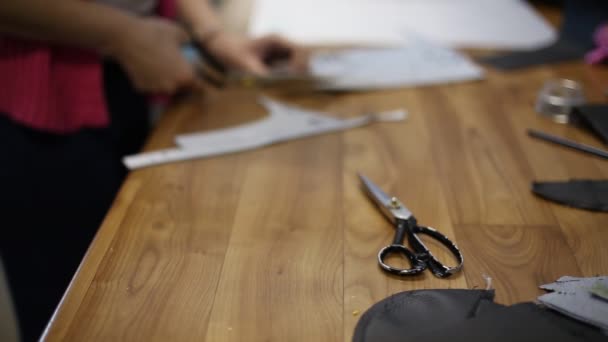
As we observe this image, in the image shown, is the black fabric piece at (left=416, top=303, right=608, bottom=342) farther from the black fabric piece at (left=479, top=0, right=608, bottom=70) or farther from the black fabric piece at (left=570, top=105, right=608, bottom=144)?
the black fabric piece at (left=479, top=0, right=608, bottom=70)

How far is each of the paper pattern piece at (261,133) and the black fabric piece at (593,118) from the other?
0.26 meters

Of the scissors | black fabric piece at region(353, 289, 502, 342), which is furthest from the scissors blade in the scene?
black fabric piece at region(353, 289, 502, 342)

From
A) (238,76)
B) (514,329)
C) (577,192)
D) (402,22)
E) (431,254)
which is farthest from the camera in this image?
(402,22)

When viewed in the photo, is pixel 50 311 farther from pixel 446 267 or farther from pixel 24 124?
pixel 446 267

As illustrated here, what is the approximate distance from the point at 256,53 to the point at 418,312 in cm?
71

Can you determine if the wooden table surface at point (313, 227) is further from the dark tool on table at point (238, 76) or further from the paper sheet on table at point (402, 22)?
the paper sheet on table at point (402, 22)

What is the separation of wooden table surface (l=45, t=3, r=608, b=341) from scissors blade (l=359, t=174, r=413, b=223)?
0.4 inches

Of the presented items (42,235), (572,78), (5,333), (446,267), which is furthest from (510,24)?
(5,333)

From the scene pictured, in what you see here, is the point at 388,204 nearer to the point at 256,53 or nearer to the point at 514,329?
the point at 514,329

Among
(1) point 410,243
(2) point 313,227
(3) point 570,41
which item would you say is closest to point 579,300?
(1) point 410,243

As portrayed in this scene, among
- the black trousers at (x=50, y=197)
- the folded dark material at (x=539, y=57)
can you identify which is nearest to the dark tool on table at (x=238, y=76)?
the black trousers at (x=50, y=197)

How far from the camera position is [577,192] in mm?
711

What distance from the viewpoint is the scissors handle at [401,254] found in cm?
57

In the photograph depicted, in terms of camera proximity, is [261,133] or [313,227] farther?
[261,133]
